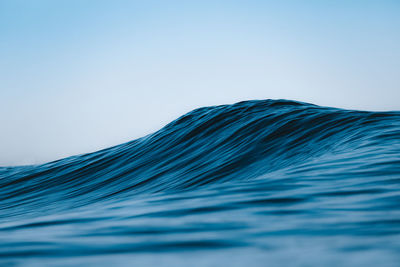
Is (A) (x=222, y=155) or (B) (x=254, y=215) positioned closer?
(B) (x=254, y=215)

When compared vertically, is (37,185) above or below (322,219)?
below

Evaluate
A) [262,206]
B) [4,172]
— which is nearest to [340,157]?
[262,206]

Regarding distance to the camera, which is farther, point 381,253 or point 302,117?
point 302,117

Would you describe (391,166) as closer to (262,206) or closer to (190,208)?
(262,206)

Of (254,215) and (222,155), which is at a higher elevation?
(254,215)

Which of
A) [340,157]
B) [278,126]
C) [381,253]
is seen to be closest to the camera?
[381,253]

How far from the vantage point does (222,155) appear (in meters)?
7.21

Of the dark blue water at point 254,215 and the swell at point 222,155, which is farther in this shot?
the swell at point 222,155

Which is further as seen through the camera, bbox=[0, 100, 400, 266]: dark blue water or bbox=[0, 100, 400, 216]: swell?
bbox=[0, 100, 400, 216]: swell

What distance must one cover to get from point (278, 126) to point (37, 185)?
443 cm

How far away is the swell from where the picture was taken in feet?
16.2

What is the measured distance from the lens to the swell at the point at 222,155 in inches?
194

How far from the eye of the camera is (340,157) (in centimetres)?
444

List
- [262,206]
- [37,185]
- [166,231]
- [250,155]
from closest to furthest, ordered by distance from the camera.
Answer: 1. [166,231]
2. [262,206]
3. [250,155]
4. [37,185]
